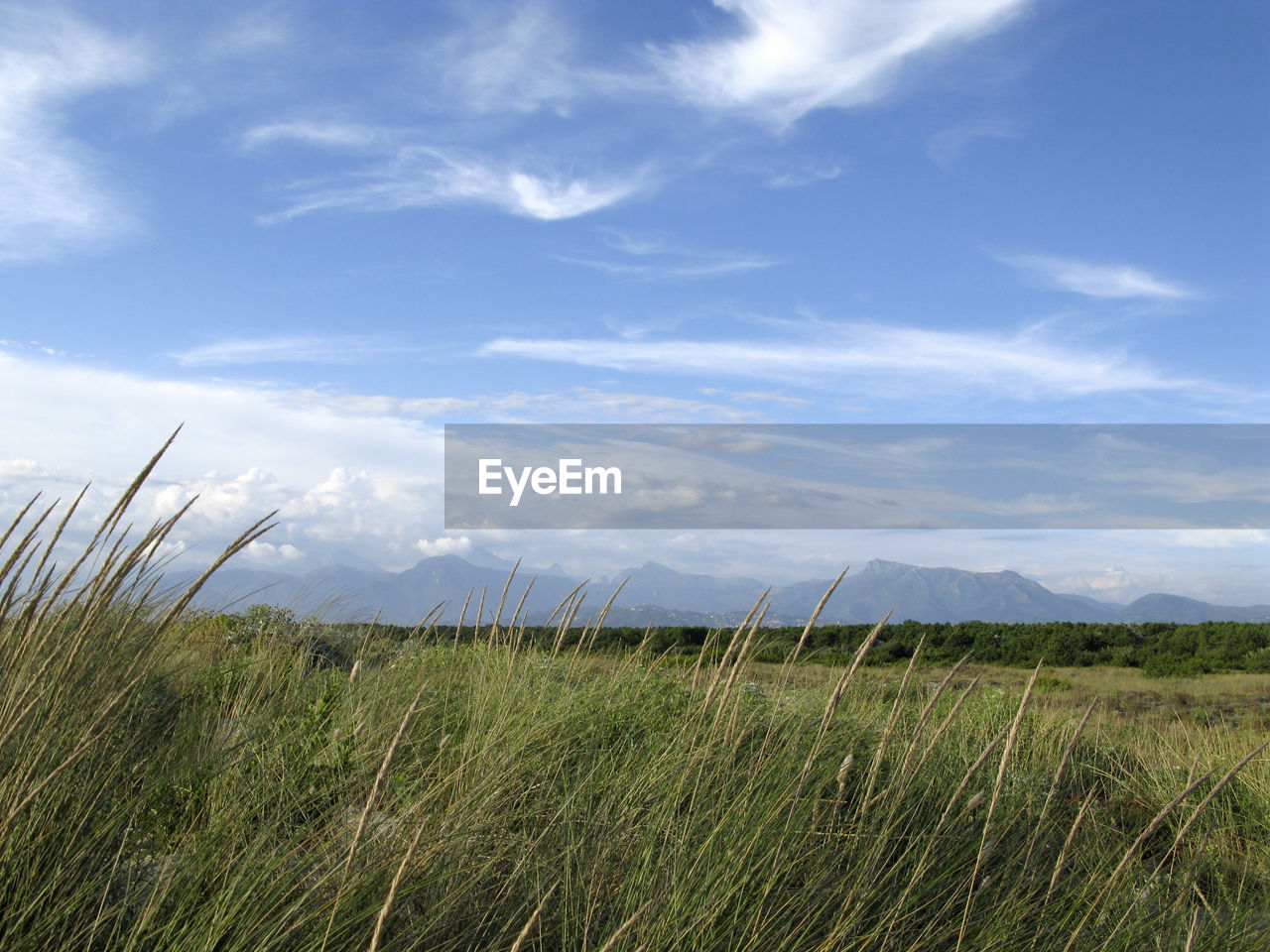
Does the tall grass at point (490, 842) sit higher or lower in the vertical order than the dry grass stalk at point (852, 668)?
lower

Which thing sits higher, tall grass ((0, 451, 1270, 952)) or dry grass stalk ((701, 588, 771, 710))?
dry grass stalk ((701, 588, 771, 710))

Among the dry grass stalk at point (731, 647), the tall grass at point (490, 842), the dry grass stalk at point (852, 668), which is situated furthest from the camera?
the dry grass stalk at point (731, 647)

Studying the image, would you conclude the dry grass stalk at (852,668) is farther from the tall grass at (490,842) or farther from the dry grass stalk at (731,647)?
the dry grass stalk at (731,647)

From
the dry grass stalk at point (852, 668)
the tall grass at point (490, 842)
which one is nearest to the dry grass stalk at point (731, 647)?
the tall grass at point (490, 842)

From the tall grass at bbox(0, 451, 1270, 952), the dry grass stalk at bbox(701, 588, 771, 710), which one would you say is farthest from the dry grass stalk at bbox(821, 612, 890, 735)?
the dry grass stalk at bbox(701, 588, 771, 710)

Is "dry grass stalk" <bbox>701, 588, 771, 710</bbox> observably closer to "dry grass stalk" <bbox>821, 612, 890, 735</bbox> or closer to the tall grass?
the tall grass

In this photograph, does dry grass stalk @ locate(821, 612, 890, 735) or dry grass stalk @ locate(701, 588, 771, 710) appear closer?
dry grass stalk @ locate(821, 612, 890, 735)

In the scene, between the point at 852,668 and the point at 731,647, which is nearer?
the point at 852,668

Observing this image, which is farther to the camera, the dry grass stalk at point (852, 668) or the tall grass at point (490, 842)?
the dry grass stalk at point (852, 668)

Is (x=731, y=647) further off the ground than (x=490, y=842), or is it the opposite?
(x=731, y=647)

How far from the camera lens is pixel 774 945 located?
Result: 6.63ft

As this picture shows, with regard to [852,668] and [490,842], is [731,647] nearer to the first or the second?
[852,668]

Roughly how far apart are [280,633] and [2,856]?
5.43m

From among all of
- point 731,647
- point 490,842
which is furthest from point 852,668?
point 490,842
